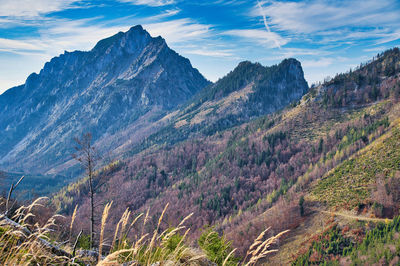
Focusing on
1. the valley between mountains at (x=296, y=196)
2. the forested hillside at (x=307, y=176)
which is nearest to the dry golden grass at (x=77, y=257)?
the valley between mountains at (x=296, y=196)

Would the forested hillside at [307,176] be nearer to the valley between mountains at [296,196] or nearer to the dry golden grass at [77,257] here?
the valley between mountains at [296,196]

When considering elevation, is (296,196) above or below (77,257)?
below

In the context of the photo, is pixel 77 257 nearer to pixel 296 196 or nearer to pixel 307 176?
→ pixel 296 196

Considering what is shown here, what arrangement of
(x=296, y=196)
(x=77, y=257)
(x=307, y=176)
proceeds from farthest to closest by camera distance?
(x=307, y=176) → (x=296, y=196) → (x=77, y=257)

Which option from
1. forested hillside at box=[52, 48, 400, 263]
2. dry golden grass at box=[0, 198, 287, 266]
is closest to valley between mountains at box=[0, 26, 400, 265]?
dry golden grass at box=[0, 198, 287, 266]

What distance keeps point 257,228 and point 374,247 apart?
42.3 metres

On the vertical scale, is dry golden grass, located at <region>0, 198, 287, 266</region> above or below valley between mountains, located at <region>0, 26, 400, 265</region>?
above

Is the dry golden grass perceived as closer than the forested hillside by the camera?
Yes

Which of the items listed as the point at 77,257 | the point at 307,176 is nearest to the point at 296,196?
the point at 307,176

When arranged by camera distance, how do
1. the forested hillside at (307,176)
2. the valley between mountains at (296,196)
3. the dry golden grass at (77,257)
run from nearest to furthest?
the dry golden grass at (77,257) → the valley between mountains at (296,196) → the forested hillside at (307,176)

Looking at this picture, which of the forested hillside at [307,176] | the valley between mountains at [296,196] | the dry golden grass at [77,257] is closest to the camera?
the dry golden grass at [77,257]

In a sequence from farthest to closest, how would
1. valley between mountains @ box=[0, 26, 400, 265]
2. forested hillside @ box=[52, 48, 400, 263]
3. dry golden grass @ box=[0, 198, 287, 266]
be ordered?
forested hillside @ box=[52, 48, 400, 263], valley between mountains @ box=[0, 26, 400, 265], dry golden grass @ box=[0, 198, 287, 266]

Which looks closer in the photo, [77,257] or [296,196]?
[77,257]

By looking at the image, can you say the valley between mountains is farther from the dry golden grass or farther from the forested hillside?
the forested hillside
